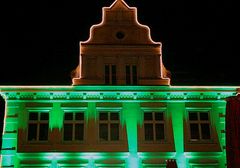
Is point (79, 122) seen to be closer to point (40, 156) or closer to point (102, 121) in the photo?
point (102, 121)

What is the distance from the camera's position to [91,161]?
2033 centimetres

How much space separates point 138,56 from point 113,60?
57.4 inches

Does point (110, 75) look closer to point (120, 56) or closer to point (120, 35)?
point (120, 56)

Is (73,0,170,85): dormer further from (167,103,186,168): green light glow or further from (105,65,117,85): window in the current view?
(167,103,186,168): green light glow

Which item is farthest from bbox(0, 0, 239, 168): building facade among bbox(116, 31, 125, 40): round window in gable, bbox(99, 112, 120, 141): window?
bbox(116, 31, 125, 40): round window in gable

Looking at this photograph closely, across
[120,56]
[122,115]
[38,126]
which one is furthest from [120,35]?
[38,126]

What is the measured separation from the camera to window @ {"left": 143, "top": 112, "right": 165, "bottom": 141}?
69.5ft

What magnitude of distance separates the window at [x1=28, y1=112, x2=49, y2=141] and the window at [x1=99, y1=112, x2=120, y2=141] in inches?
115

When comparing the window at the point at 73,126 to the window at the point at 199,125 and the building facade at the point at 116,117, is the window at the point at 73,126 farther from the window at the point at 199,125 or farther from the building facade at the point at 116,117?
the window at the point at 199,125

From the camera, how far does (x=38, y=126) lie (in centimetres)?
2105

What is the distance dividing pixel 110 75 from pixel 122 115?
8.03 ft

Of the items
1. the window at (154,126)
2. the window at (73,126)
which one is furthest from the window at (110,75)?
the window at (154,126)

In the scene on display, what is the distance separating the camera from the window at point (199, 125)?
2141 centimetres

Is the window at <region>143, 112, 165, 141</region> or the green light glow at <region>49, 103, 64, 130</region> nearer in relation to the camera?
the green light glow at <region>49, 103, 64, 130</region>
